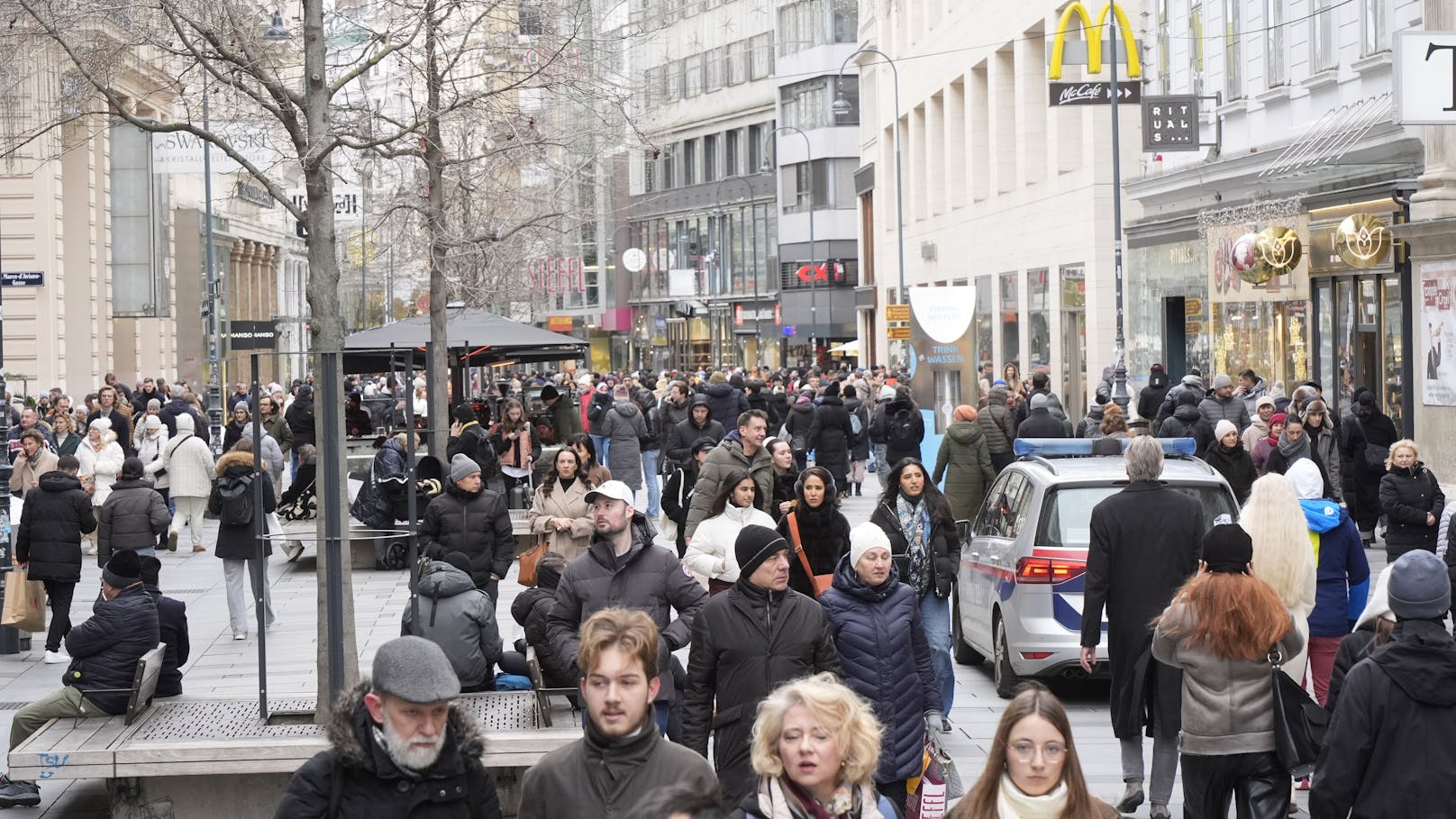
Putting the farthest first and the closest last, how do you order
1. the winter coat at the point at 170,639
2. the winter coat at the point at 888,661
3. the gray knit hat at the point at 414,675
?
the winter coat at the point at 170,639, the winter coat at the point at 888,661, the gray knit hat at the point at 414,675

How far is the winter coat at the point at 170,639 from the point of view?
10.4m

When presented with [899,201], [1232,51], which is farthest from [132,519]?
[899,201]

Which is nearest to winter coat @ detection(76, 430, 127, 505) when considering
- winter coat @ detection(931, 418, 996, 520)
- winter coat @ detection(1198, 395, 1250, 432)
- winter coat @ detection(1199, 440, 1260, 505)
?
winter coat @ detection(931, 418, 996, 520)

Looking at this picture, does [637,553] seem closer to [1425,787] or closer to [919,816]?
[919,816]

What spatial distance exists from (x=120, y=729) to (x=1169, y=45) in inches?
1094

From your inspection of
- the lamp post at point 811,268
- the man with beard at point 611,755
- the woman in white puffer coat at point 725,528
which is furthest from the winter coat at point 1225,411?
the lamp post at point 811,268

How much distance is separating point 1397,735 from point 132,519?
38.0ft

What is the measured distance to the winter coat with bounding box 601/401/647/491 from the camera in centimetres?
2347

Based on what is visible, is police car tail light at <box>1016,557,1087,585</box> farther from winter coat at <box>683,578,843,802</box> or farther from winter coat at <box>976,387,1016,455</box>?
winter coat at <box>976,387,1016,455</box>

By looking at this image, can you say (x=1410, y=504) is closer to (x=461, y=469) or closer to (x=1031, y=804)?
(x=461, y=469)

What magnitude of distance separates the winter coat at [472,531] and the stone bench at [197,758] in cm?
267

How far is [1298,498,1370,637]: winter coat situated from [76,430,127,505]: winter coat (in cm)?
1526

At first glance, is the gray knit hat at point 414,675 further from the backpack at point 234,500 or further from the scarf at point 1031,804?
the backpack at point 234,500

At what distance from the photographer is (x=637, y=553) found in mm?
8625
